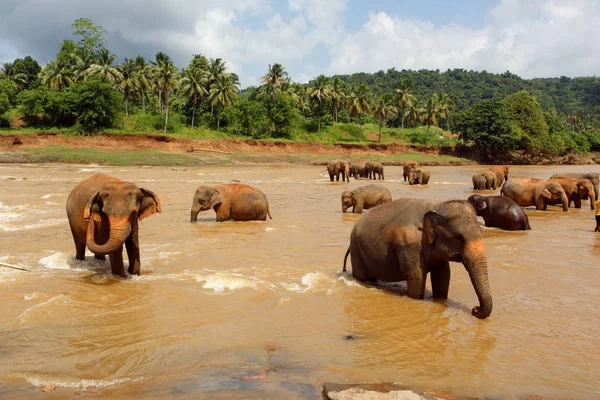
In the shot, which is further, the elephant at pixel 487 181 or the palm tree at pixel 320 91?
the palm tree at pixel 320 91

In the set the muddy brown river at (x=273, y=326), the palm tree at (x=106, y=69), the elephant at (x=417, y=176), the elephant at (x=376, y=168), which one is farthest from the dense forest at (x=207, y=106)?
the muddy brown river at (x=273, y=326)

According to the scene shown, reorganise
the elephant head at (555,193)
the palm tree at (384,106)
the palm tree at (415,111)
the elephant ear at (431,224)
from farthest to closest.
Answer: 1. the palm tree at (415,111)
2. the palm tree at (384,106)
3. the elephant head at (555,193)
4. the elephant ear at (431,224)

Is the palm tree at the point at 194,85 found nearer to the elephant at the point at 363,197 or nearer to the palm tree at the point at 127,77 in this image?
the palm tree at the point at 127,77

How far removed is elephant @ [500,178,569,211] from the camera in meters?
18.2

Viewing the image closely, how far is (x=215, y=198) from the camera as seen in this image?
14180 mm

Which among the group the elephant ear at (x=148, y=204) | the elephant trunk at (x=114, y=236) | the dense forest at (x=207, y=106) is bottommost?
the elephant trunk at (x=114, y=236)

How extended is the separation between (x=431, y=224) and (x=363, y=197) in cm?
1070

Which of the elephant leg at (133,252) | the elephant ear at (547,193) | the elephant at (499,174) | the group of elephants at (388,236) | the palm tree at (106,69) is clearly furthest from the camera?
the palm tree at (106,69)

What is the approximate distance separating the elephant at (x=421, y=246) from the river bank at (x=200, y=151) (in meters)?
40.9

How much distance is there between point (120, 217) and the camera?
7133 millimetres

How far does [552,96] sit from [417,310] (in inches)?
8495

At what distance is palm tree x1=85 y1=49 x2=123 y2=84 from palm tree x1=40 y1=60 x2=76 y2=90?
290 cm

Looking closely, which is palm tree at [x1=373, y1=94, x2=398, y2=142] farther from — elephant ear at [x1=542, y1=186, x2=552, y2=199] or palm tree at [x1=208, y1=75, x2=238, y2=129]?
elephant ear at [x1=542, y1=186, x2=552, y2=199]

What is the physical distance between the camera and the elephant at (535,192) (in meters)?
18.2
